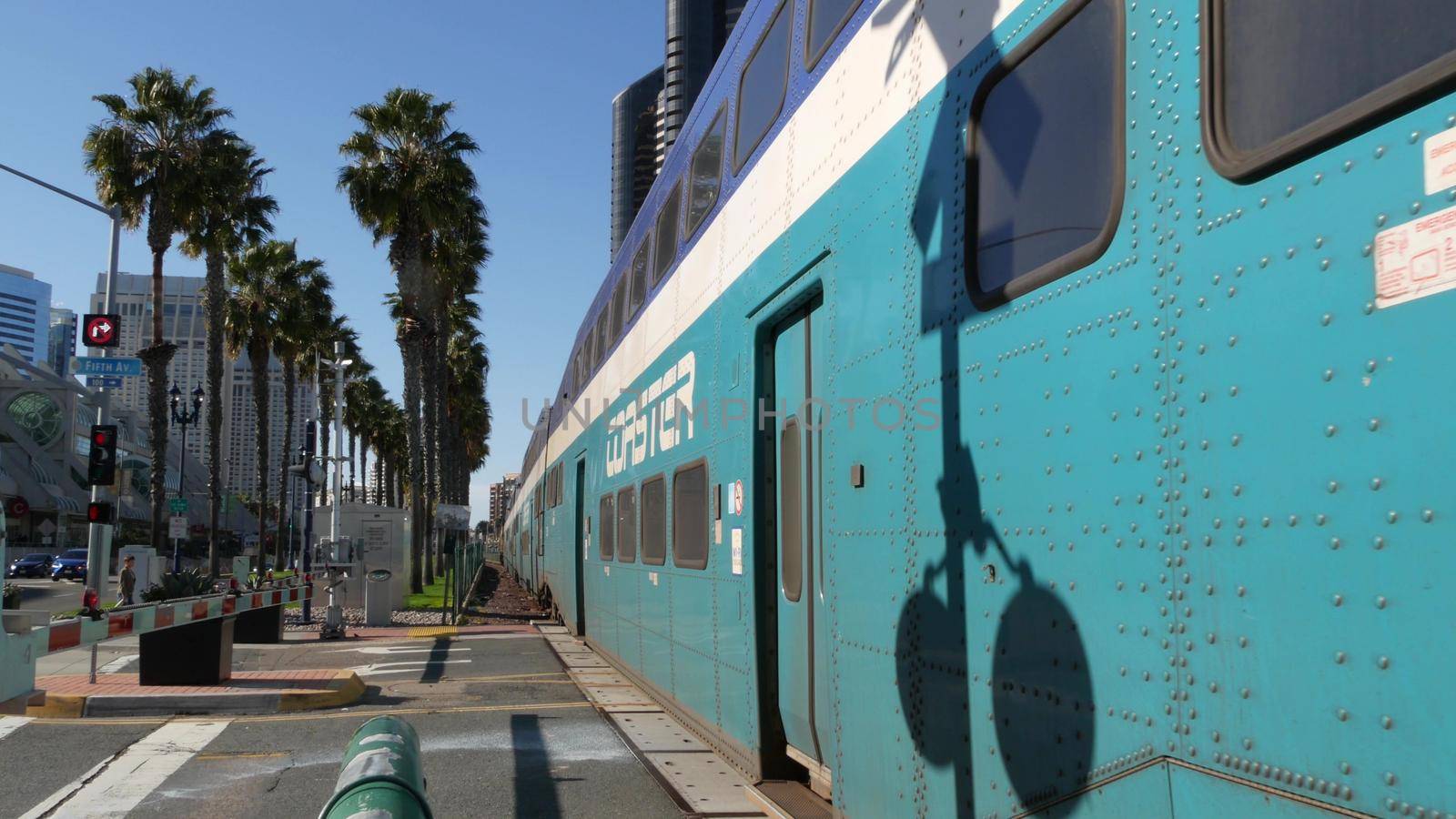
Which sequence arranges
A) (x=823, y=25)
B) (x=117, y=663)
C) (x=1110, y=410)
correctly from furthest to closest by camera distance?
(x=117, y=663)
(x=823, y=25)
(x=1110, y=410)

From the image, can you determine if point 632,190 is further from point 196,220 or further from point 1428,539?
point 1428,539

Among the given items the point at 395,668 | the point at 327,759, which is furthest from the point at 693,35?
the point at 327,759

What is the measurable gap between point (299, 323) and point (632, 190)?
115 m

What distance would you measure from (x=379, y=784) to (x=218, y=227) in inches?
1170

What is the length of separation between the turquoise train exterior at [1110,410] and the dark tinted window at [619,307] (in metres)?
5.83

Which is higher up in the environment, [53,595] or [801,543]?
[801,543]

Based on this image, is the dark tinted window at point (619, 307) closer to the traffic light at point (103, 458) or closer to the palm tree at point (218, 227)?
the traffic light at point (103, 458)

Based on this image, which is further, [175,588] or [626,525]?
[175,588]

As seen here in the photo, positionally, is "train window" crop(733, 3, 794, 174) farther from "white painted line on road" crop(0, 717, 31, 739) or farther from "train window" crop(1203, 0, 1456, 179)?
"white painted line on road" crop(0, 717, 31, 739)

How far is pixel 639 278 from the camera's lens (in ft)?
35.9

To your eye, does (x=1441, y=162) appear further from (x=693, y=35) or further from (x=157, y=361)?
(x=693, y=35)

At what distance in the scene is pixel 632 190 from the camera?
151 metres

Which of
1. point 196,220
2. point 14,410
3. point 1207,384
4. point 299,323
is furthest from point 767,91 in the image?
point 14,410

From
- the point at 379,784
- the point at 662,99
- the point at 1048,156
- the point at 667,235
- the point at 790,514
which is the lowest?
the point at 379,784
